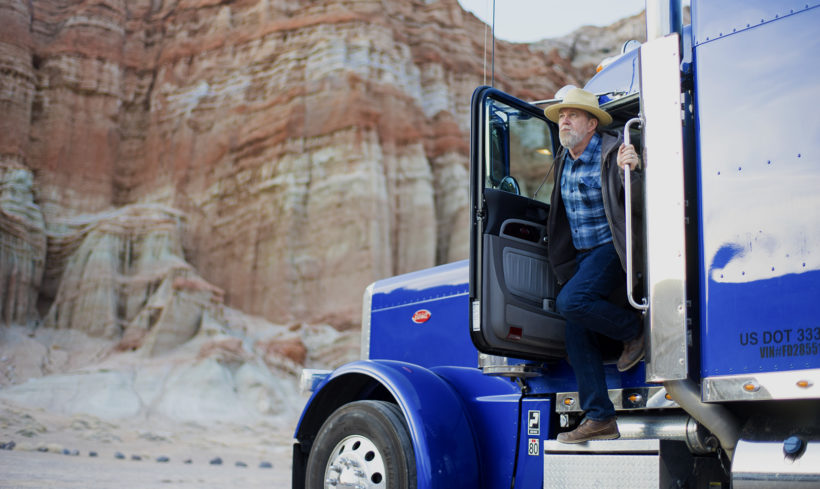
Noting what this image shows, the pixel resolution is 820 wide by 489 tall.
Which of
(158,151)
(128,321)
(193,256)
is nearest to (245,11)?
(158,151)

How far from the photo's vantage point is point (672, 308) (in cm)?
393

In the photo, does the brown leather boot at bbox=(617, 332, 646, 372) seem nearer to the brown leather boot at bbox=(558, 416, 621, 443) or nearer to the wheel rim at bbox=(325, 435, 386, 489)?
the brown leather boot at bbox=(558, 416, 621, 443)

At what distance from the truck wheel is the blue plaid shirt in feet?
4.97

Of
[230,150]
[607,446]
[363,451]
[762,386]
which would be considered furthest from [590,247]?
[230,150]

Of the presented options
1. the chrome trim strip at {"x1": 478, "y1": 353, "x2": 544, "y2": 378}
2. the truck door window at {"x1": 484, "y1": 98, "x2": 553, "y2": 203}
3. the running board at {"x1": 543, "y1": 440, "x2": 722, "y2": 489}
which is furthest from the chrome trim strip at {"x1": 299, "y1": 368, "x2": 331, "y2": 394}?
the running board at {"x1": 543, "y1": 440, "x2": 722, "y2": 489}

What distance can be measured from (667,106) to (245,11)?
39271 millimetres

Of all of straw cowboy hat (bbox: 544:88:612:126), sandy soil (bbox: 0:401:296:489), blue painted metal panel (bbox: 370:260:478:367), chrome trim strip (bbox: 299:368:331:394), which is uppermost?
straw cowboy hat (bbox: 544:88:612:126)

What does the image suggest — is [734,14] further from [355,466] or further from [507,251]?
[355,466]

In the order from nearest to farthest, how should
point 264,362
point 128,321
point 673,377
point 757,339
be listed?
1. point 757,339
2. point 673,377
3. point 264,362
4. point 128,321

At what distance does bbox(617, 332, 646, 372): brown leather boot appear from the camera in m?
4.51

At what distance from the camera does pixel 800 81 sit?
3.62 metres

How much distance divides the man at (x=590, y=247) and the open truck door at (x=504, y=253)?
0.18 metres

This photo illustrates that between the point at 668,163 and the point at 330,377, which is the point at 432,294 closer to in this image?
the point at 330,377

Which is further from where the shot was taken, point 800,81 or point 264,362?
point 264,362
